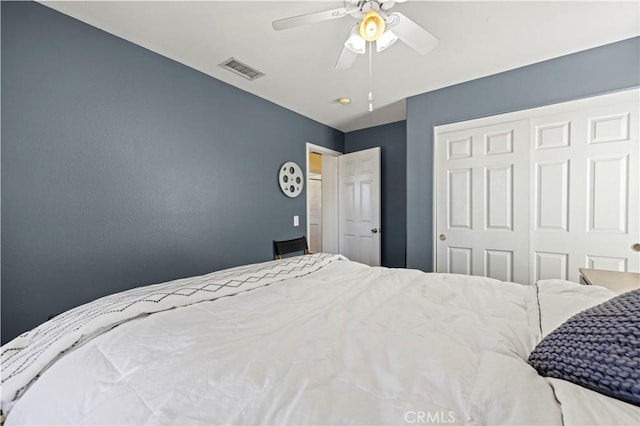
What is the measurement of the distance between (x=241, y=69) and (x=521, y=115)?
2.60m

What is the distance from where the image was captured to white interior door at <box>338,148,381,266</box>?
12.2ft

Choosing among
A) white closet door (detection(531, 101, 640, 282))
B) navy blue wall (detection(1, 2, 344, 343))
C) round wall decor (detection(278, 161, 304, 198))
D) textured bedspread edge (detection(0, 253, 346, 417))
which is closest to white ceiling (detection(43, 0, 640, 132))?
navy blue wall (detection(1, 2, 344, 343))

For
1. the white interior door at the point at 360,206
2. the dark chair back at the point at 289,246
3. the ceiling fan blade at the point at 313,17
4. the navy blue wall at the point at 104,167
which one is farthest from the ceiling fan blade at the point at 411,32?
the dark chair back at the point at 289,246

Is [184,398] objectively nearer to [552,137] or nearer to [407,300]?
[407,300]

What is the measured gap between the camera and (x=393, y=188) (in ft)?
12.5

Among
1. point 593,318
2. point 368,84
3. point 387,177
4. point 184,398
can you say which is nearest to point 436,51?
point 368,84

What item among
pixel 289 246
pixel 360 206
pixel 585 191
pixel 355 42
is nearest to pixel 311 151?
pixel 360 206

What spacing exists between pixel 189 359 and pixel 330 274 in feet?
3.64

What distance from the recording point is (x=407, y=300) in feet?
4.14

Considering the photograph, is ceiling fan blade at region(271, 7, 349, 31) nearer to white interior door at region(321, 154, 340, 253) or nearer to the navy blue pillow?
the navy blue pillow

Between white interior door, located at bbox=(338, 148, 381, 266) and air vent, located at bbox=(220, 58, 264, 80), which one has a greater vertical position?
air vent, located at bbox=(220, 58, 264, 80)

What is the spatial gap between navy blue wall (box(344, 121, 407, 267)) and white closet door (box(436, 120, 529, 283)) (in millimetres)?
910

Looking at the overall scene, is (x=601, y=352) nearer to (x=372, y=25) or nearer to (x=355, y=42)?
(x=372, y=25)

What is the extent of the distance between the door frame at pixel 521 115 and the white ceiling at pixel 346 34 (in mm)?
404
